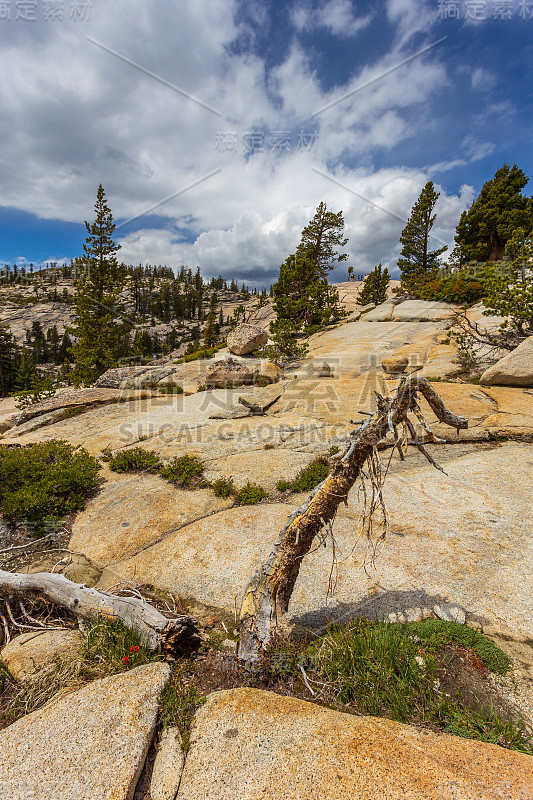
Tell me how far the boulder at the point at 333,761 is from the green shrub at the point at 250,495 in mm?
5170

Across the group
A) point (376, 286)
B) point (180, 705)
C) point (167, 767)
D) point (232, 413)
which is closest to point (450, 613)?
point (180, 705)

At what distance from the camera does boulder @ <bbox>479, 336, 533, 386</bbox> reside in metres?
13.2

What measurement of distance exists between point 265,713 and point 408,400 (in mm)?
3613

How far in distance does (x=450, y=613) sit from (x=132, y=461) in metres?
9.24

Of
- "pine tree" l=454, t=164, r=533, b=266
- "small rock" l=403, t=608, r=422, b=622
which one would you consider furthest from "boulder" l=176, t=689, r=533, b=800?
"pine tree" l=454, t=164, r=533, b=266

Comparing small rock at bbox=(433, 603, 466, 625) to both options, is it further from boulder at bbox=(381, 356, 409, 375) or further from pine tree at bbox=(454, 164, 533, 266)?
pine tree at bbox=(454, 164, 533, 266)

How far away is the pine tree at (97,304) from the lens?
99.6ft

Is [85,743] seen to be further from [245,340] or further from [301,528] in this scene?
[245,340]

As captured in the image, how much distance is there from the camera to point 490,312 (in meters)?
15.9

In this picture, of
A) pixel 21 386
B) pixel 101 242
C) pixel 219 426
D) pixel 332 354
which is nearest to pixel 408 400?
pixel 219 426

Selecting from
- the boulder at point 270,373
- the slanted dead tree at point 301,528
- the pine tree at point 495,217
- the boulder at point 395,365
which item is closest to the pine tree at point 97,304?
the boulder at point 270,373

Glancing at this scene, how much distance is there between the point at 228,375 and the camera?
1989 cm

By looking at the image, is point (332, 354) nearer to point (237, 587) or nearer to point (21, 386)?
point (237, 587)

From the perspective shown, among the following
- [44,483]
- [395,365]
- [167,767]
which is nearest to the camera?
[167,767]
